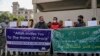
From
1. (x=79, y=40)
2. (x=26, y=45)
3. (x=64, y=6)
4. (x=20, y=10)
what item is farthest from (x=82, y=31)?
(x=20, y=10)

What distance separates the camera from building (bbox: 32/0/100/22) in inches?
1688

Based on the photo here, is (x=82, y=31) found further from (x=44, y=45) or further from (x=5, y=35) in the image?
(x=5, y=35)

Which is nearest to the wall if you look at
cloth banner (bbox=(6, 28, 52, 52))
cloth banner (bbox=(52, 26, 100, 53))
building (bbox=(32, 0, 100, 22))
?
building (bbox=(32, 0, 100, 22))

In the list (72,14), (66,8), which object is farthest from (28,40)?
(66,8)

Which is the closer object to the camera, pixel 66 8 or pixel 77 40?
pixel 77 40

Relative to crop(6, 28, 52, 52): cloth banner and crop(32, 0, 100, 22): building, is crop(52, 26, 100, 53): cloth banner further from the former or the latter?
crop(32, 0, 100, 22): building

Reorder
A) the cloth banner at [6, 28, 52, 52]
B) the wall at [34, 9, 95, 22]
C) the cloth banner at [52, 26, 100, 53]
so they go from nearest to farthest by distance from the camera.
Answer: the cloth banner at [52, 26, 100, 53]
the cloth banner at [6, 28, 52, 52]
the wall at [34, 9, 95, 22]

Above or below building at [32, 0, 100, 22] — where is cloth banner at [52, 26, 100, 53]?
below

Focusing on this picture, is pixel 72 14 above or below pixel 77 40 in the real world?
above

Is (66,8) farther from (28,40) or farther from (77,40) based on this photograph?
(77,40)

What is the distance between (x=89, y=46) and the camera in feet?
42.7

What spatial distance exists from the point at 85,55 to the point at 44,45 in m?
1.90

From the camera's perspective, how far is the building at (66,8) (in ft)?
141

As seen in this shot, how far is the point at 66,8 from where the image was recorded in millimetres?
50531
